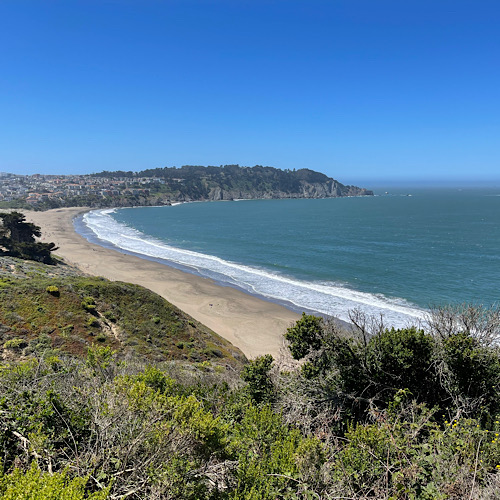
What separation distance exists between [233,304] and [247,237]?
3756 centimetres

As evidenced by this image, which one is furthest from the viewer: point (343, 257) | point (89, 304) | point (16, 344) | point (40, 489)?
point (343, 257)

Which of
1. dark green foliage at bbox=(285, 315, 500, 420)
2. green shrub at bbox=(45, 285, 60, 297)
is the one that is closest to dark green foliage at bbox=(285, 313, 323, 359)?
dark green foliage at bbox=(285, 315, 500, 420)

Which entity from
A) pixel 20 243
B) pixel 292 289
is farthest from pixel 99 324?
pixel 20 243

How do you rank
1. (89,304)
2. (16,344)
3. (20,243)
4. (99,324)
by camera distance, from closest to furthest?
1. (16,344)
2. (99,324)
3. (89,304)
4. (20,243)

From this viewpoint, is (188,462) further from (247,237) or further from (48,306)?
(247,237)

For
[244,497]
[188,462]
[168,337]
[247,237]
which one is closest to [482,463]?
[244,497]

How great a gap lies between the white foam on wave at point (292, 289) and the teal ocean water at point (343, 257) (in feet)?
0.32

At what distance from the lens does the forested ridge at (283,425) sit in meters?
5.72

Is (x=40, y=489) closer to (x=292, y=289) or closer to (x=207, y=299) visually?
(x=207, y=299)

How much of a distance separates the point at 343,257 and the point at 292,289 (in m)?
15.4

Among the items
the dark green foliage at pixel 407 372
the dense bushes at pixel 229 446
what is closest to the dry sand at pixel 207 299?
the dark green foliage at pixel 407 372

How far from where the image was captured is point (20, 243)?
42188 mm

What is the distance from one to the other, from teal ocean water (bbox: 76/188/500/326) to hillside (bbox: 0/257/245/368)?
1339cm

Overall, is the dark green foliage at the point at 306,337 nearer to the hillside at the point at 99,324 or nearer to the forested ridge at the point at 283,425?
the forested ridge at the point at 283,425
